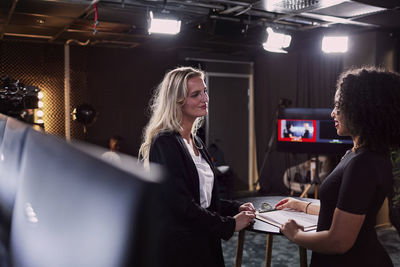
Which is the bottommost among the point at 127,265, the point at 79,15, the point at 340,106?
the point at 127,265

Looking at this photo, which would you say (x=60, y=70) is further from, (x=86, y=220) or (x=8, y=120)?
(x=86, y=220)

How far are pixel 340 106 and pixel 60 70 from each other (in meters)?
5.57

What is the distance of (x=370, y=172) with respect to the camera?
1281 mm

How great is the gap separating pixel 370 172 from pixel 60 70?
18.9 feet

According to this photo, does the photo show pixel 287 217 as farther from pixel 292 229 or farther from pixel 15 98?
pixel 15 98

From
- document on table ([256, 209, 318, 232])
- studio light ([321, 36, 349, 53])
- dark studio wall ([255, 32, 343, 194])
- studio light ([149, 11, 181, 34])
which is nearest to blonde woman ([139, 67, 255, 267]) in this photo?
document on table ([256, 209, 318, 232])

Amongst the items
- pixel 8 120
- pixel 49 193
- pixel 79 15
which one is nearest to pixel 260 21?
pixel 79 15

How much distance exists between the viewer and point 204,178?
1755 millimetres

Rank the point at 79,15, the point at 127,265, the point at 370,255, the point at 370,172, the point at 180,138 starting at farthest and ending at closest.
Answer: the point at 79,15
the point at 180,138
the point at 370,255
the point at 370,172
the point at 127,265

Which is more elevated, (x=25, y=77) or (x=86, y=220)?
(x=25, y=77)

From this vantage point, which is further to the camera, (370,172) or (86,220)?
(370,172)

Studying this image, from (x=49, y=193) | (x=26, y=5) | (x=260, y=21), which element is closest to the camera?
(x=49, y=193)

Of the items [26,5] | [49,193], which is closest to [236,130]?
[26,5]

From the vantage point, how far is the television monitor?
Answer: 5.25 m
